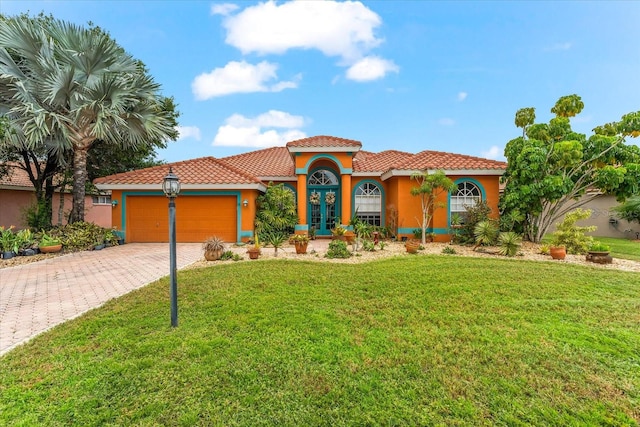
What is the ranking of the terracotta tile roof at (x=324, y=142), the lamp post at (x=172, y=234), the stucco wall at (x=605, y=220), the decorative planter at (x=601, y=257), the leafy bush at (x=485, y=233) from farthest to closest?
the stucco wall at (x=605, y=220) < the terracotta tile roof at (x=324, y=142) < the leafy bush at (x=485, y=233) < the decorative planter at (x=601, y=257) < the lamp post at (x=172, y=234)

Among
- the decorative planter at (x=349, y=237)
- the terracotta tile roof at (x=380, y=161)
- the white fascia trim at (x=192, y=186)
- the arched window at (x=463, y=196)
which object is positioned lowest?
the decorative planter at (x=349, y=237)

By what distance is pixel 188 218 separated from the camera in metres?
13.9

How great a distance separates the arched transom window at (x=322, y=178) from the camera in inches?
615

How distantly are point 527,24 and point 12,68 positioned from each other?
21.1 meters

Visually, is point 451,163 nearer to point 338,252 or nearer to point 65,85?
point 338,252

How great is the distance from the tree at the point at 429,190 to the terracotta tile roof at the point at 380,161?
72.8 inches

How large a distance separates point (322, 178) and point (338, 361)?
12.7m

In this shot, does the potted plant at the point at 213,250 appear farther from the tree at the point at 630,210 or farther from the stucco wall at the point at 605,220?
the tree at the point at 630,210

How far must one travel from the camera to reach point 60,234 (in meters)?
11.7

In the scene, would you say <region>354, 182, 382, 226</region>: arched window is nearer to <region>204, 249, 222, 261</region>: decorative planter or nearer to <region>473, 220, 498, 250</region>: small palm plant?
<region>473, 220, 498, 250</region>: small palm plant

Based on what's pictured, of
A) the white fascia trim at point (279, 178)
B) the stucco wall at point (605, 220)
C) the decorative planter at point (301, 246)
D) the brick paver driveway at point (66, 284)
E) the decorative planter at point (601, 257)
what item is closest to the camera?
the brick paver driveway at point (66, 284)

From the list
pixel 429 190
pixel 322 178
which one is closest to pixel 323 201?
pixel 322 178

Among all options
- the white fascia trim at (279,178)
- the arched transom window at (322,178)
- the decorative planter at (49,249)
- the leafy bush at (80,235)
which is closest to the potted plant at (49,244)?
the decorative planter at (49,249)

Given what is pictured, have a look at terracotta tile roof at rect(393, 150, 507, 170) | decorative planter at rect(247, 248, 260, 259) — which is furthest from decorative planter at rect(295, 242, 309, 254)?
terracotta tile roof at rect(393, 150, 507, 170)
